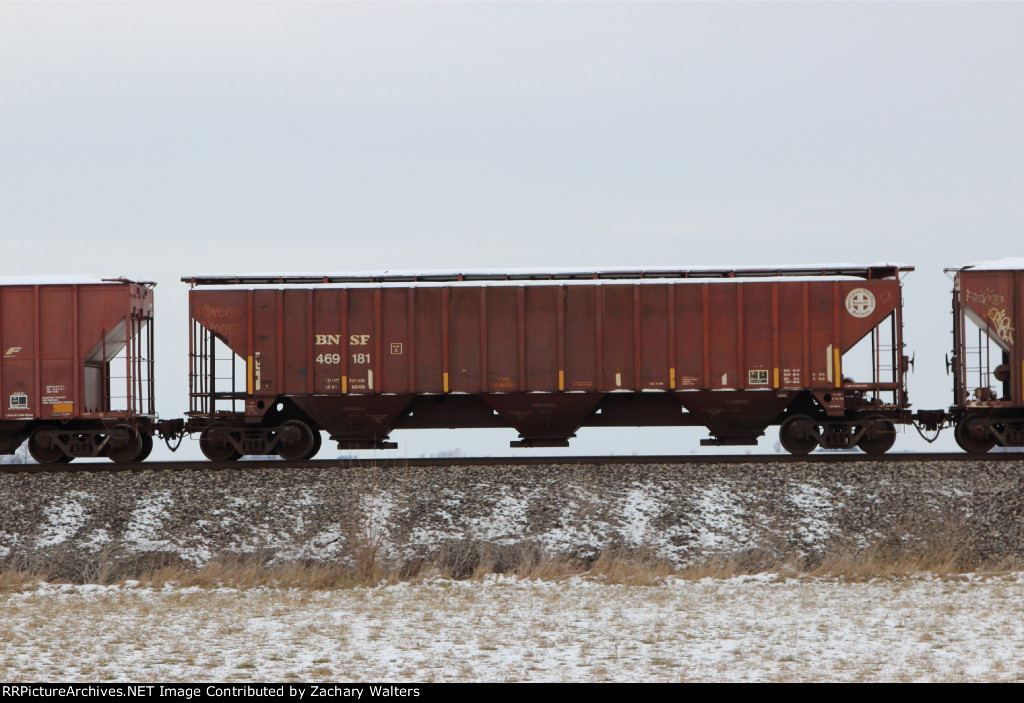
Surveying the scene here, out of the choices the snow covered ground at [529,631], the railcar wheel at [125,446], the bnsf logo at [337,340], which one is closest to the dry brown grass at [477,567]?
the snow covered ground at [529,631]

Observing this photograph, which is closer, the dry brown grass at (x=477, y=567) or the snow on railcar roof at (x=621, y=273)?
the dry brown grass at (x=477, y=567)

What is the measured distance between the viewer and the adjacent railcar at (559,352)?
17125mm

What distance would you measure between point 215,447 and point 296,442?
4.61 feet

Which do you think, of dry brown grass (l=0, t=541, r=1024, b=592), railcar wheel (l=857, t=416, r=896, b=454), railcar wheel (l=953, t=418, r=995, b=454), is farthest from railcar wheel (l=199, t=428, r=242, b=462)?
Result: railcar wheel (l=953, t=418, r=995, b=454)

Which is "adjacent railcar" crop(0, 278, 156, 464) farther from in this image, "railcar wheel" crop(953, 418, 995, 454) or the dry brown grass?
"railcar wheel" crop(953, 418, 995, 454)

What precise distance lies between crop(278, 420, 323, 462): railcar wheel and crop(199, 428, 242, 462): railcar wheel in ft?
2.60

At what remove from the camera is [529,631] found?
939 cm

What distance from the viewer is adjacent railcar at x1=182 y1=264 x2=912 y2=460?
17.1 meters

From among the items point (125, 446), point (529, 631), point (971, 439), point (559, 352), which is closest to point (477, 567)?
point (529, 631)

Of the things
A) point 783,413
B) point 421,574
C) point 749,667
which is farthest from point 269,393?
point 749,667

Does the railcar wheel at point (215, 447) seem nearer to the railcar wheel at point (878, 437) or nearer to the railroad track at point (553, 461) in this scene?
the railroad track at point (553, 461)

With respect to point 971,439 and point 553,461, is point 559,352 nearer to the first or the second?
point 553,461

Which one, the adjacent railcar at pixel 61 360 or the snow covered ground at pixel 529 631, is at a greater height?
the adjacent railcar at pixel 61 360

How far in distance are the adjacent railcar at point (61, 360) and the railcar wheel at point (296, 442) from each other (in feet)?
7.85
